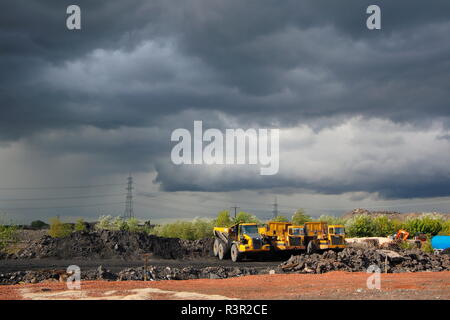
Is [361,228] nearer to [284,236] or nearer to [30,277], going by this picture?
[284,236]

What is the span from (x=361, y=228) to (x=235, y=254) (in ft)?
121

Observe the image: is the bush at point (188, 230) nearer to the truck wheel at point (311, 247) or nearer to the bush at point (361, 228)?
the bush at point (361, 228)

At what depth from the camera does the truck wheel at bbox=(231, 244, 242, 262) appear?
44375mm

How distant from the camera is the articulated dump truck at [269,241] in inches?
1727

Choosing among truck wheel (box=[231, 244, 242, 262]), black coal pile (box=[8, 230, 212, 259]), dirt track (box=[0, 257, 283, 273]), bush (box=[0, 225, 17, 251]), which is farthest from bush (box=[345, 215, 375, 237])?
bush (box=[0, 225, 17, 251])

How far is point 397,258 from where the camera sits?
3488 centimetres

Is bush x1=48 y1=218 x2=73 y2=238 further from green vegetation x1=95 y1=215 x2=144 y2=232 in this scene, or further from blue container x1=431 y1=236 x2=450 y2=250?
blue container x1=431 y1=236 x2=450 y2=250

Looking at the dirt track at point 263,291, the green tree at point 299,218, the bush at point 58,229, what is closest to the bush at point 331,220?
the green tree at point 299,218

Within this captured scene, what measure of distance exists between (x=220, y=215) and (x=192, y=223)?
4923 mm
